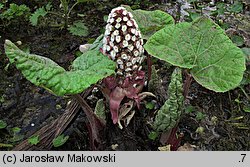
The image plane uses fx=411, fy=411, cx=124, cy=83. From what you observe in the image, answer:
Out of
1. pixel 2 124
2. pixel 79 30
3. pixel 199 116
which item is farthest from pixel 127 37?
pixel 79 30

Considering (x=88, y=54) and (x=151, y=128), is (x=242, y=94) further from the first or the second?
(x=88, y=54)

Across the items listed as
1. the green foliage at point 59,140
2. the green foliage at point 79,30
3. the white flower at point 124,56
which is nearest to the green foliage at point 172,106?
the white flower at point 124,56

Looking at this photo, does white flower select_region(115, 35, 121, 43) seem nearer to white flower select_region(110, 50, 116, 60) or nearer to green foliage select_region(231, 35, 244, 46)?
white flower select_region(110, 50, 116, 60)

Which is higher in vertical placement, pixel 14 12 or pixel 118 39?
pixel 118 39

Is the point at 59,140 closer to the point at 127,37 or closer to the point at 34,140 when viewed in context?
the point at 34,140

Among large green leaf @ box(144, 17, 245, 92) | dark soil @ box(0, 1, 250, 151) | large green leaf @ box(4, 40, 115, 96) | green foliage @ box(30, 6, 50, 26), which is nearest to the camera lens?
large green leaf @ box(4, 40, 115, 96)

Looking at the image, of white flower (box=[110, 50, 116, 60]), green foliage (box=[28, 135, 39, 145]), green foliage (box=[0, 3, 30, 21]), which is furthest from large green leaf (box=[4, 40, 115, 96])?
green foliage (box=[0, 3, 30, 21])

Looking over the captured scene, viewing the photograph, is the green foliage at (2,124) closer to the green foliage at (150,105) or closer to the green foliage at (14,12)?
the green foliage at (150,105)

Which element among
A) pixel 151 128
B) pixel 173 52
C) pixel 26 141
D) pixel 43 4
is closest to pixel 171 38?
pixel 173 52
